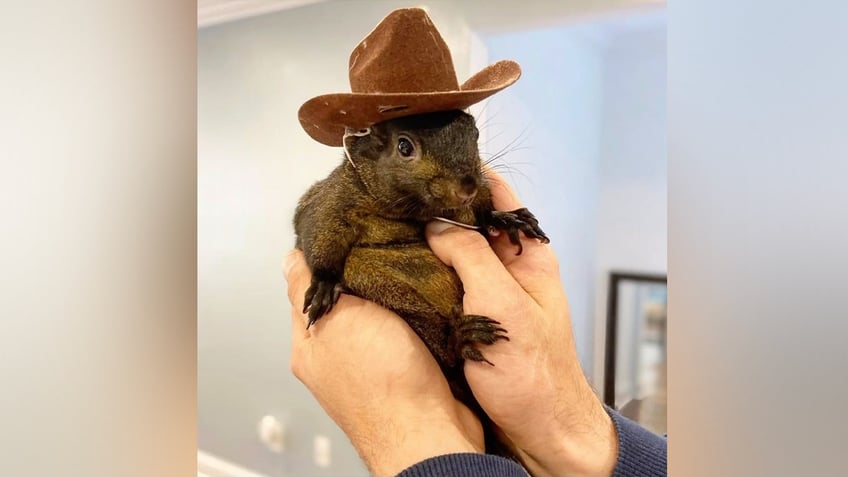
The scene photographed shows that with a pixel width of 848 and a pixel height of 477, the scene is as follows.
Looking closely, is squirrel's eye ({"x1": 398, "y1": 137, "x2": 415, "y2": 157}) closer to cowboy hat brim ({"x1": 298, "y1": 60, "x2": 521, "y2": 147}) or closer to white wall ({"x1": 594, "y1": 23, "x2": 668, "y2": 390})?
cowboy hat brim ({"x1": 298, "y1": 60, "x2": 521, "y2": 147})

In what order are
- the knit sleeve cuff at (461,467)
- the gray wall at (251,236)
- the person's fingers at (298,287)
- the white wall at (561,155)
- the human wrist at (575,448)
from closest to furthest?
the knit sleeve cuff at (461,467), the human wrist at (575,448), the person's fingers at (298,287), the white wall at (561,155), the gray wall at (251,236)

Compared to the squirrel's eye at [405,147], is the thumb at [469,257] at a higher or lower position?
lower

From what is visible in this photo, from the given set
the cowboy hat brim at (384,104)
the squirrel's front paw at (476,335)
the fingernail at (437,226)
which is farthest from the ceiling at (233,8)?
the squirrel's front paw at (476,335)

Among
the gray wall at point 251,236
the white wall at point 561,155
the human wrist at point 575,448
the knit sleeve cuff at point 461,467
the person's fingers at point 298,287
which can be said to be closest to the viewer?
the knit sleeve cuff at point 461,467

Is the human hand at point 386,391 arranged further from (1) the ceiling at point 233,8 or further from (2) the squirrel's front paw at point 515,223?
(1) the ceiling at point 233,8

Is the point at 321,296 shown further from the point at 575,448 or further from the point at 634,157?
the point at 634,157

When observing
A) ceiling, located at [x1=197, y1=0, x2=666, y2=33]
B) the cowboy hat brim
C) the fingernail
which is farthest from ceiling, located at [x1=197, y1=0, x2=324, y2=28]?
the fingernail
